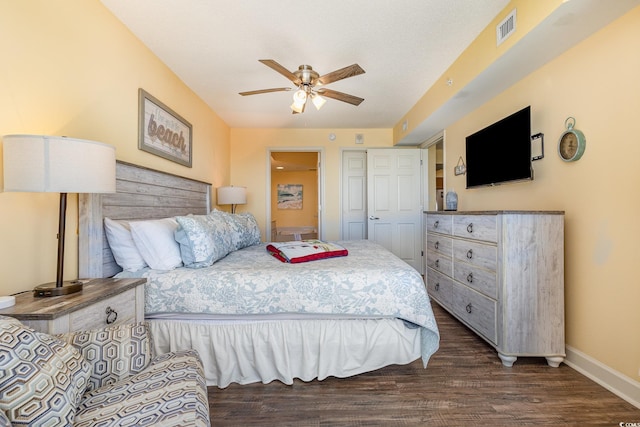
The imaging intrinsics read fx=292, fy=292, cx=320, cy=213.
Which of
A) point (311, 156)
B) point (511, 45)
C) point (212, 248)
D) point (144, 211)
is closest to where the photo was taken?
point (511, 45)

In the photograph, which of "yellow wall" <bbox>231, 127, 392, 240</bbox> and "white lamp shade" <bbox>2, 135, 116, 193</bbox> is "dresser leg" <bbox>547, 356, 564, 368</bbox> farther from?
"yellow wall" <bbox>231, 127, 392, 240</bbox>

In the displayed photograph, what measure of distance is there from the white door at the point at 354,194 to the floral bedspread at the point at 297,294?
3.08 m

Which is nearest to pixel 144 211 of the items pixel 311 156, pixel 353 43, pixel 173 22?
pixel 173 22

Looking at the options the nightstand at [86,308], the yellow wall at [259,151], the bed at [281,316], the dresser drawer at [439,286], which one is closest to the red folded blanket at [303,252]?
the bed at [281,316]

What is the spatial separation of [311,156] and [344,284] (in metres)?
5.17

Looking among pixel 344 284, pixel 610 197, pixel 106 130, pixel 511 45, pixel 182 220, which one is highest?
pixel 511 45

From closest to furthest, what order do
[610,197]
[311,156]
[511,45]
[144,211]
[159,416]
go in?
[159,416] < [610,197] < [511,45] < [144,211] < [311,156]

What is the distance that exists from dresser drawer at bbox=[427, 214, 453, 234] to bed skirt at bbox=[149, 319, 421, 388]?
1286mm

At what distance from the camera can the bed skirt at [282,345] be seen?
1.84m

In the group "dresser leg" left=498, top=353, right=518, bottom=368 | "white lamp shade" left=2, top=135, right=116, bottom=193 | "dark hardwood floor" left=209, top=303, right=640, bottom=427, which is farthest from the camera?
"dresser leg" left=498, top=353, right=518, bottom=368

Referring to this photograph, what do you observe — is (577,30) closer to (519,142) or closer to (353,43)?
(519,142)

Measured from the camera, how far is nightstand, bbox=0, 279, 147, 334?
114 centimetres

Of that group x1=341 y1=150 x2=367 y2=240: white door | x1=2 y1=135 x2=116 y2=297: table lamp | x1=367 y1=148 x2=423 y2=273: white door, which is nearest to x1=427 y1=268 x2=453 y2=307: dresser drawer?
x1=367 y1=148 x2=423 y2=273: white door

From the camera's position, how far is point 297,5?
6.35ft
